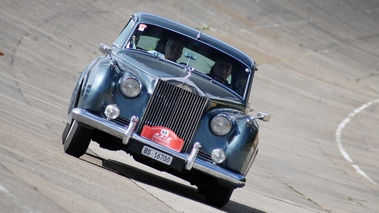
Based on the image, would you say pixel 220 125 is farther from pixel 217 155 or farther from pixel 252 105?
pixel 252 105

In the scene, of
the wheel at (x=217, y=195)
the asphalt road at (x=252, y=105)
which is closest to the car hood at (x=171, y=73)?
the wheel at (x=217, y=195)

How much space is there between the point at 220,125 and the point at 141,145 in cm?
93

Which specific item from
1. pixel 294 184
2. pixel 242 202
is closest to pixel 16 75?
pixel 294 184

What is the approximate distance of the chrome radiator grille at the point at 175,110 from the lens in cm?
1108

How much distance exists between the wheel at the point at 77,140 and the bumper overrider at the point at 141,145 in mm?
232

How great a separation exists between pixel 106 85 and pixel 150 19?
2.01 meters

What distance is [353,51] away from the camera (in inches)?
1353

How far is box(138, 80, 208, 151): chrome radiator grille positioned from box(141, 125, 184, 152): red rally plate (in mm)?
47

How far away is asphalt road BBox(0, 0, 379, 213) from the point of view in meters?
10.1

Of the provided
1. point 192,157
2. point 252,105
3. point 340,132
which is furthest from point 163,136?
point 340,132

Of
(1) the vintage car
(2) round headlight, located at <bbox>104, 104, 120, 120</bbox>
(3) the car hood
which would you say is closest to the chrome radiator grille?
(1) the vintage car

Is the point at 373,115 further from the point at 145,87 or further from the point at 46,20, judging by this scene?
the point at 145,87

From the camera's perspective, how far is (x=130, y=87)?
11.1 m

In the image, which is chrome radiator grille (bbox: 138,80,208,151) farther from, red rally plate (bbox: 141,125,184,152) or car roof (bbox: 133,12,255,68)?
car roof (bbox: 133,12,255,68)
